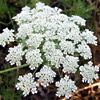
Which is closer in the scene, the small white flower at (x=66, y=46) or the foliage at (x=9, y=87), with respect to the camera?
the small white flower at (x=66, y=46)

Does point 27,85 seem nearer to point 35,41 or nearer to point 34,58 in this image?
point 34,58

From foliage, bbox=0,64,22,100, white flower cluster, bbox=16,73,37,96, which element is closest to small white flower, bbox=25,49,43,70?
white flower cluster, bbox=16,73,37,96

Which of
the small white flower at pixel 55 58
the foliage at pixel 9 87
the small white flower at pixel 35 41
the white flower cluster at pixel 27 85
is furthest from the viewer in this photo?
the foliage at pixel 9 87

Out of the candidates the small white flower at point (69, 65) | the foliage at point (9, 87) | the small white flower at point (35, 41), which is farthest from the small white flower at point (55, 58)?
the foliage at point (9, 87)

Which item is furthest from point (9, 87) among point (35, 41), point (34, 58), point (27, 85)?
point (35, 41)

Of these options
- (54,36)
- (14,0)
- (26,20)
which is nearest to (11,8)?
(14,0)

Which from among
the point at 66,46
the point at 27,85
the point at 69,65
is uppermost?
the point at 66,46

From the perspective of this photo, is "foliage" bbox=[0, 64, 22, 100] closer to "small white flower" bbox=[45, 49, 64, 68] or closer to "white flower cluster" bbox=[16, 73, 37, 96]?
"white flower cluster" bbox=[16, 73, 37, 96]

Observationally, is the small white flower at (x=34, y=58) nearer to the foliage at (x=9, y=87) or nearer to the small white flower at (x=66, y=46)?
the small white flower at (x=66, y=46)
